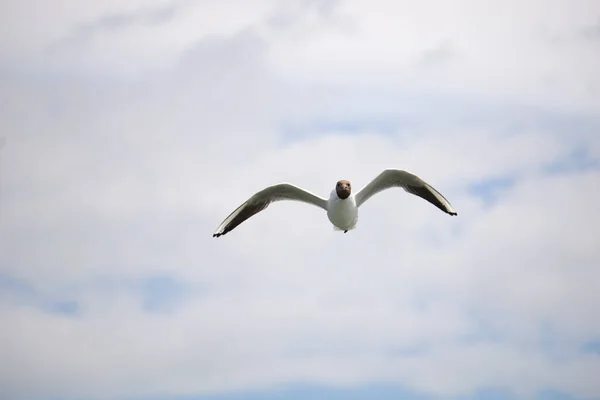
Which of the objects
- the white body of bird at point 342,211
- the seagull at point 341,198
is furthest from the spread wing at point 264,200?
the white body of bird at point 342,211

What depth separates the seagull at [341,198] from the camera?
800 inches

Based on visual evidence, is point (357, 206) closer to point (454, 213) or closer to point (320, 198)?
point (320, 198)

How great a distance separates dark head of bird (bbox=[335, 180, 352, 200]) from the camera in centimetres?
1997

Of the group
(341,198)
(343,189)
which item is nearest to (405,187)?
(341,198)

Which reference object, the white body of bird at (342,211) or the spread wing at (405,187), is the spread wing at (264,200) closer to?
the white body of bird at (342,211)

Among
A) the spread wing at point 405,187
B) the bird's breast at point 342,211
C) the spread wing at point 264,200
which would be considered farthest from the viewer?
the spread wing at point 264,200

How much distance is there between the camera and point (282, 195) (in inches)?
851

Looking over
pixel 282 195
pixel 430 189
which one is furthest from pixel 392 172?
pixel 282 195

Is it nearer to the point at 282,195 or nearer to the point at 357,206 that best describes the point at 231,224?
the point at 282,195

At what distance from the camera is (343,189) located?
1995cm

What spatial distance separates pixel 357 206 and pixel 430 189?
6.54 feet

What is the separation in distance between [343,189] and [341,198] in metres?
0.32

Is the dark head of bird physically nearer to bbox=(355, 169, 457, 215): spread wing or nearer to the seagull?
the seagull

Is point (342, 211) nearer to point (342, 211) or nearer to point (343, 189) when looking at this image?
point (342, 211)
